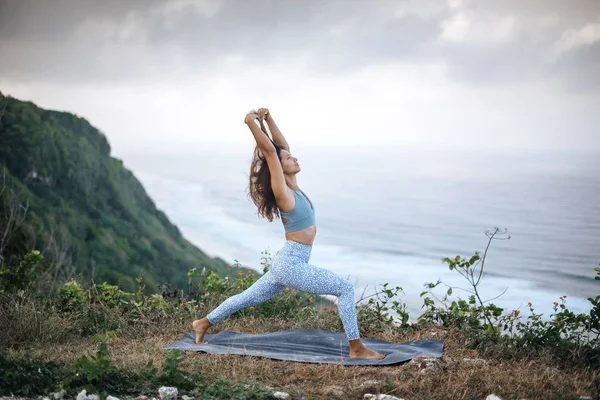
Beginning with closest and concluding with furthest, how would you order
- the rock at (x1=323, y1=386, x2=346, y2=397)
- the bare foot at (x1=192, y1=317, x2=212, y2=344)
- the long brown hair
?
the rock at (x1=323, y1=386, x2=346, y2=397), the long brown hair, the bare foot at (x1=192, y1=317, x2=212, y2=344)

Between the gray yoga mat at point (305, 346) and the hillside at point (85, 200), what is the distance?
24.7ft

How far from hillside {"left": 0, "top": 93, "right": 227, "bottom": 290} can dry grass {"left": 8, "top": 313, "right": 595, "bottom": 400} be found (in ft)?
25.3

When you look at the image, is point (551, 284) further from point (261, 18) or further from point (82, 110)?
point (82, 110)

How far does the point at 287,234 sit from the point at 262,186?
A: 388 millimetres

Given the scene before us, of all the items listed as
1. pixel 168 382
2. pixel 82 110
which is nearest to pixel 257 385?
pixel 168 382

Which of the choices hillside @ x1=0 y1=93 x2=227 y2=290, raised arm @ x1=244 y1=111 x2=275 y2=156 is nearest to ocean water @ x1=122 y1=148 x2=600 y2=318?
hillside @ x1=0 y1=93 x2=227 y2=290

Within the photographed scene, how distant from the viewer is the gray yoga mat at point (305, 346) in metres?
4.53

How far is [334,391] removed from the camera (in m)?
3.77

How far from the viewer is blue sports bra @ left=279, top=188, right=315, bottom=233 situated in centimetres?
458

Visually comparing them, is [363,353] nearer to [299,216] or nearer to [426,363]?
[426,363]

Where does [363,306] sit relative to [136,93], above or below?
below

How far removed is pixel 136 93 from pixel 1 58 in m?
3.54

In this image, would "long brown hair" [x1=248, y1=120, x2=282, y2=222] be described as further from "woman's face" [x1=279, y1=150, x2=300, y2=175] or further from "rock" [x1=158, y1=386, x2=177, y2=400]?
"rock" [x1=158, y1=386, x2=177, y2=400]

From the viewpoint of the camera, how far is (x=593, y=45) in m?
12.3
